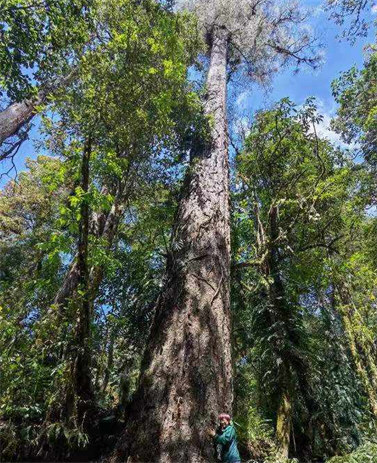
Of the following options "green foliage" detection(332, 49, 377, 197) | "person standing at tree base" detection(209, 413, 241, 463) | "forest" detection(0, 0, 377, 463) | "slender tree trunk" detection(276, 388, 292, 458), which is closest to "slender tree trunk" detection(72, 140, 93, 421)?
"forest" detection(0, 0, 377, 463)

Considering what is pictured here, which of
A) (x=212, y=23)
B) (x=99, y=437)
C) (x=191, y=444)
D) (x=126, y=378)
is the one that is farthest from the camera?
→ (x=212, y=23)

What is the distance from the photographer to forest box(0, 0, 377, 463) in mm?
3582

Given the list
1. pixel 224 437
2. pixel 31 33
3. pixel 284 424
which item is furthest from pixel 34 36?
pixel 284 424

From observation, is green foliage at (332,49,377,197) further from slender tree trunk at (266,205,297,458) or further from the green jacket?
the green jacket

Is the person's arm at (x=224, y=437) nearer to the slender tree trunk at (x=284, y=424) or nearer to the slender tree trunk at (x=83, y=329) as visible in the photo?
the slender tree trunk at (x=83, y=329)

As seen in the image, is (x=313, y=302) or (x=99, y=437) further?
(x=313, y=302)

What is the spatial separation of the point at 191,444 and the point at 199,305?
1381 millimetres

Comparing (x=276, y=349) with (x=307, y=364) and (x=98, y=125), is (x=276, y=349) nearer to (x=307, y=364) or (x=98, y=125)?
(x=307, y=364)

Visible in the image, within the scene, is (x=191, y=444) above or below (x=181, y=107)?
below

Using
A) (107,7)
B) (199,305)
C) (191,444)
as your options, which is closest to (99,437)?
(191,444)

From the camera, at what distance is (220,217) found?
5.22 m

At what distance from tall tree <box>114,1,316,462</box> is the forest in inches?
→ 0.7

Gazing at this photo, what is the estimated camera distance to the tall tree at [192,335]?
2.89m

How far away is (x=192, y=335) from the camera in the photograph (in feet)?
11.8
